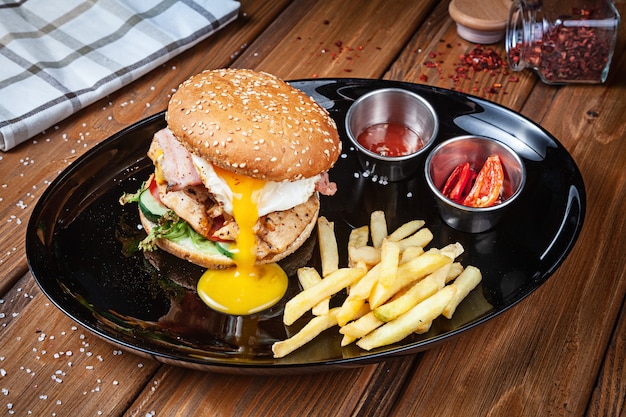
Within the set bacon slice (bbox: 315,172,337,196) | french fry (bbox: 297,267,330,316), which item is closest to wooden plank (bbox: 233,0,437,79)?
bacon slice (bbox: 315,172,337,196)

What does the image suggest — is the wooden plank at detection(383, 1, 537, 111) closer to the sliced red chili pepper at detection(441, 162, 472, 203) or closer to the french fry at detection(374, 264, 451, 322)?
the sliced red chili pepper at detection(441, 162, 472, 203)

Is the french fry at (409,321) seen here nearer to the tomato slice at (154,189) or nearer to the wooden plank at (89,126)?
the tomato slice at (154,189)

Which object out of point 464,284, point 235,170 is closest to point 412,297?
point 464,284

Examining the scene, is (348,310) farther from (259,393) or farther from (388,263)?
(259,393)

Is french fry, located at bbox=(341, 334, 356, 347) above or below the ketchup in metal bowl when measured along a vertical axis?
below

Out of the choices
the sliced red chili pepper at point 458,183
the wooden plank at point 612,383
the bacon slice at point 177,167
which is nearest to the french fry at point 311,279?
the bacon slice at point 177,167

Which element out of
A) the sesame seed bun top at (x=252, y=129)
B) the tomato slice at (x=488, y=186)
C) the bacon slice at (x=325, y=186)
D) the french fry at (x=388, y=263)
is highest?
the sesame seed bun top at (x=252, y=129)

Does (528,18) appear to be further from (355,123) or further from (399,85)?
(355,123)
